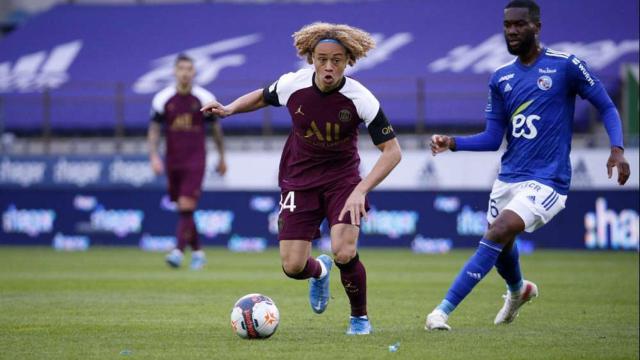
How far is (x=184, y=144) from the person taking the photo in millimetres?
17797

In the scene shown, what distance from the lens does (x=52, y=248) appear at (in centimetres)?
2347

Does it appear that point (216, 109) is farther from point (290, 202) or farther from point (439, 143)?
point (439, 143)

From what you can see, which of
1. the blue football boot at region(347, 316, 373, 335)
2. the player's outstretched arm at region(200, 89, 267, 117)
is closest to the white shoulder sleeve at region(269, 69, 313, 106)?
the player's outstretched arm at region(200, 89, 267, 117)

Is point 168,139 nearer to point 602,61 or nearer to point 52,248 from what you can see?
point 52,248

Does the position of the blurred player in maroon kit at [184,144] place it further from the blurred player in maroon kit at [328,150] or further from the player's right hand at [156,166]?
the blurred player in maroon kit at [328,150]

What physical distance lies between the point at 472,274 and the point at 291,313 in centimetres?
232

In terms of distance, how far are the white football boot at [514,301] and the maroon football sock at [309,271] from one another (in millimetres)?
1540

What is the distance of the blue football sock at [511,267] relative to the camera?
32.2ft

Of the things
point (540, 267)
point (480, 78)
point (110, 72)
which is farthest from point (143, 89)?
point (540, 267)

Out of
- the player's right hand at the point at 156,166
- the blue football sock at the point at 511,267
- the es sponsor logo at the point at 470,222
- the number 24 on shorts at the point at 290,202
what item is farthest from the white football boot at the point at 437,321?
the es sponsor logo at the point at 470,222

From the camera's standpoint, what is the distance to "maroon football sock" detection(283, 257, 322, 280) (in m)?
9.59

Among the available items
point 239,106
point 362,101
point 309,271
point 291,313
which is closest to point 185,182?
point 291,313

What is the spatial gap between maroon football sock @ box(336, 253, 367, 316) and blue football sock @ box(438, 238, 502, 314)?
595mm

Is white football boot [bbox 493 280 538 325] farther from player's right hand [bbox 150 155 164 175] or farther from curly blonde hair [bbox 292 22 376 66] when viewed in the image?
player's right hand [bbox 150 155 164 175]
